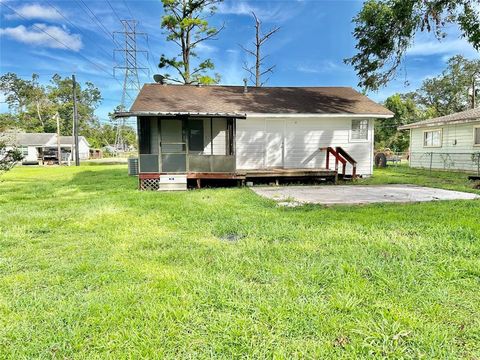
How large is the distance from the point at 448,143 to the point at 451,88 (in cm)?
2324

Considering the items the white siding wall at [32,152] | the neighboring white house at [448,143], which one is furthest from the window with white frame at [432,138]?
the white siding wall at [32,152]

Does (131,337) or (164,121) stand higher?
(164,121)

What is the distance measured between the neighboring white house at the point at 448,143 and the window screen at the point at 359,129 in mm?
6165

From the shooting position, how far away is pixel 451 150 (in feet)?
54.1

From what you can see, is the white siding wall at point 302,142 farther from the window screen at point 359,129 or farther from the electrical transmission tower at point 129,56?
the electrical transmission tower at point 129,56

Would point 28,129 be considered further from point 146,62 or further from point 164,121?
point 164,121

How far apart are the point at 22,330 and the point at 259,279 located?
1.94 m

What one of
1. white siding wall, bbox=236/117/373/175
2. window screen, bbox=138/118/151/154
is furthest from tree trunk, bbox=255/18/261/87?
window screen, bbox=138/118/151/154

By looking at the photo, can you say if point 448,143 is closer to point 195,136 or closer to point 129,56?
point 195,136

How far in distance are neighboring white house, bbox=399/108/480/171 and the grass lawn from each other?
12.8 meters

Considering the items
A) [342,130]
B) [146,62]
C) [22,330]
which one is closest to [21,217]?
[22,330]

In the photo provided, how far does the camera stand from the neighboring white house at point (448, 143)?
1506 centimetres

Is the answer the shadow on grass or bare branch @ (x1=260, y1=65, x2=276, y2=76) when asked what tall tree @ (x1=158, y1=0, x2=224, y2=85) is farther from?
the shadow on grass

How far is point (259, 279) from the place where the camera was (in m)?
2.96
